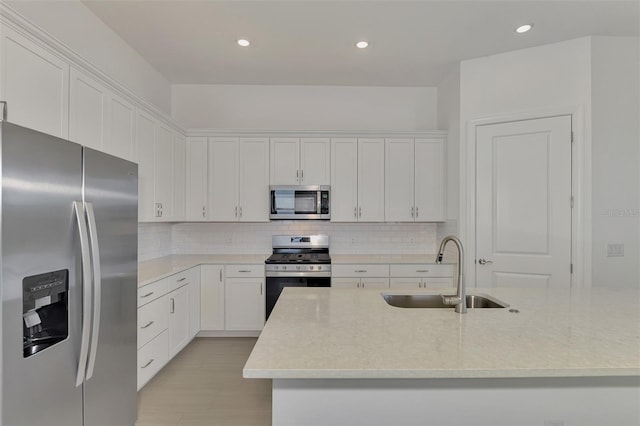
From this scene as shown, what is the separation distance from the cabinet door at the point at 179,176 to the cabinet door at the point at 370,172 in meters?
2.03

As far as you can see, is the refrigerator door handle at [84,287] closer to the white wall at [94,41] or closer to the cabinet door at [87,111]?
the cabinet door at [87,111]

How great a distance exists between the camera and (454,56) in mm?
3240

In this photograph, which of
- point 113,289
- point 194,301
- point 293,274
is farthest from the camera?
point 293,274

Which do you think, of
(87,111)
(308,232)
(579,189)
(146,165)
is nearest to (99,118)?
(87,111)

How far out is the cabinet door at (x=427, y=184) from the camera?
12.3 ft

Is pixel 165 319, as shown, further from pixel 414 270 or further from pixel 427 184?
pixel 427 184

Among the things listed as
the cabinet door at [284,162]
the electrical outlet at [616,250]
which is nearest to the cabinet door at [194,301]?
the cabinet door at [284,162]

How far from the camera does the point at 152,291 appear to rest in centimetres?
251

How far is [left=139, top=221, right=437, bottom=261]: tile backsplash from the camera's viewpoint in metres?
4.05

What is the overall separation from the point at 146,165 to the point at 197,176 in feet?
2.88

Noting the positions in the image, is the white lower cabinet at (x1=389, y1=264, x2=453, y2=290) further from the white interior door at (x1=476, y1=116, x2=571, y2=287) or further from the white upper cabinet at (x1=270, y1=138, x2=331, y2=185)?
the white upper cabinet at (x1=270, y1=138, x2=331, y2=185)

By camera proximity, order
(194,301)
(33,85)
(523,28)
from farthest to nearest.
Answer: (194,301) < (523,28) < (33,85)

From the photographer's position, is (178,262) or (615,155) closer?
(615,155)

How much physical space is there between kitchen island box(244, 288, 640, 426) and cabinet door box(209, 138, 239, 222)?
2.66m
